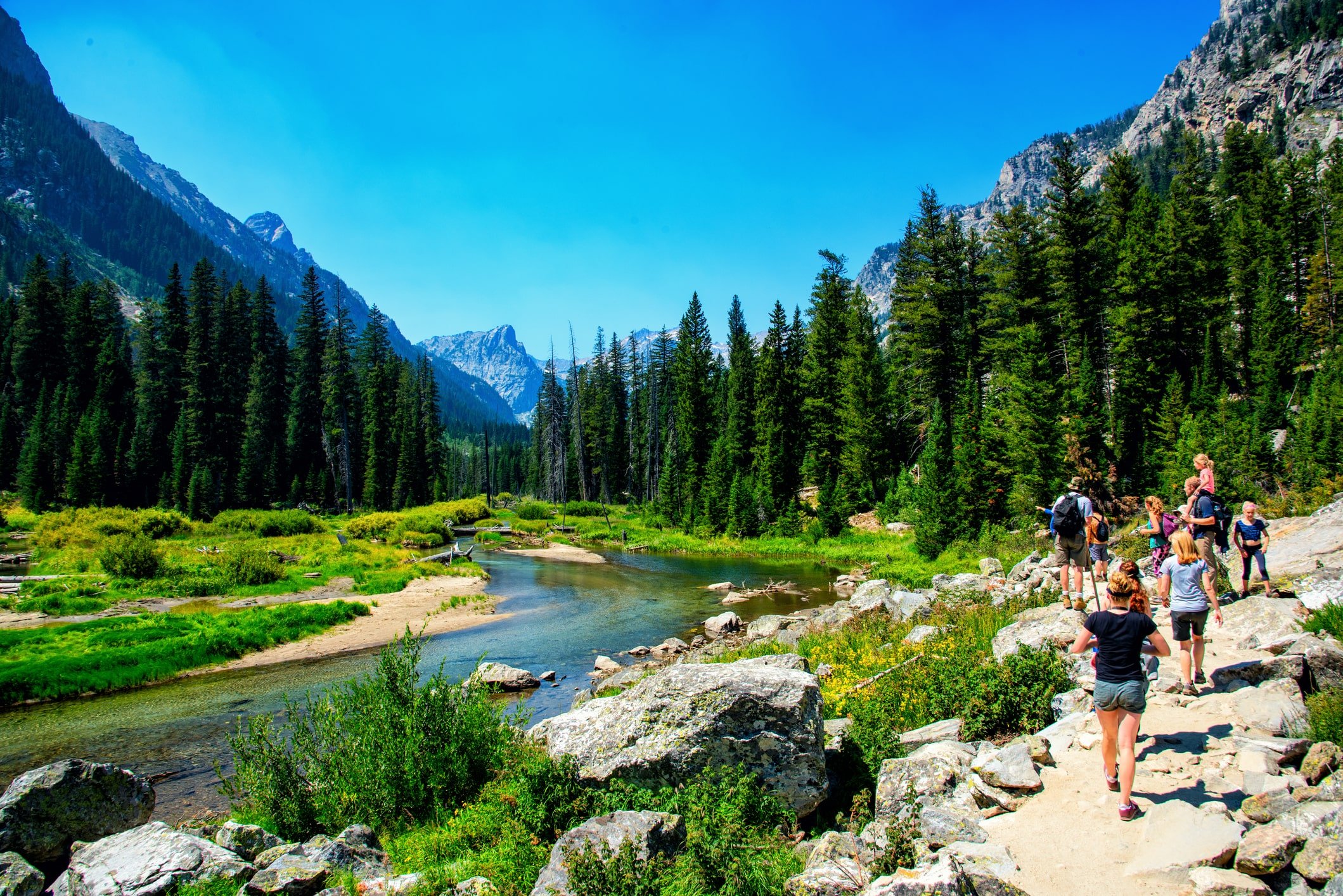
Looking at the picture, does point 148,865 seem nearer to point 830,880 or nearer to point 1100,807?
point 830,880

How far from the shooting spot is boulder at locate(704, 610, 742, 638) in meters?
20.3

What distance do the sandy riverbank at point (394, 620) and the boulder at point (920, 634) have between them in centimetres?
1259

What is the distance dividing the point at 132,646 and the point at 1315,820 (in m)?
24.2

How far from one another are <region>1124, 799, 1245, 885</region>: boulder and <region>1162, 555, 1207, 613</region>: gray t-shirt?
3.67 meters

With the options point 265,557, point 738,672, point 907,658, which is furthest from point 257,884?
point 265,557

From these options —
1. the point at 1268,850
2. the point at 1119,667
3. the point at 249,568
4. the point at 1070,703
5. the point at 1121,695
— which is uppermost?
the point at 1119,667

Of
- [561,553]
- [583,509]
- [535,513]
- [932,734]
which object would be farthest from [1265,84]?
[932,734]

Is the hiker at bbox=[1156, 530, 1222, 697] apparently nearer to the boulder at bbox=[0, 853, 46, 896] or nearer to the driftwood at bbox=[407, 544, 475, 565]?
the boulder at bbox=[0, 853, 46, 896]

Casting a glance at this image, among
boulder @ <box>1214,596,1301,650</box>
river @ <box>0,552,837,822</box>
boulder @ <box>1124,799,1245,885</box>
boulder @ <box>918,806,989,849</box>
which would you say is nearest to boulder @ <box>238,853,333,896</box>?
river @ <box>0,552,837,822</box>

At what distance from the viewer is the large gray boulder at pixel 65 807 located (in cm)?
693

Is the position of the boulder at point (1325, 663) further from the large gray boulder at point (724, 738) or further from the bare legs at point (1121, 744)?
the large gray boulder at point (724, 738)

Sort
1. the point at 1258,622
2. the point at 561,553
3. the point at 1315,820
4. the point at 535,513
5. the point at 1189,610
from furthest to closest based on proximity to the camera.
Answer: the point at 535,513
the point at 561,553
the point at 1258,622
the point at 1189,610
the point at 1315,820

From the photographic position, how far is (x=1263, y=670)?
24.0 ft

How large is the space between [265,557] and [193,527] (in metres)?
21.6
